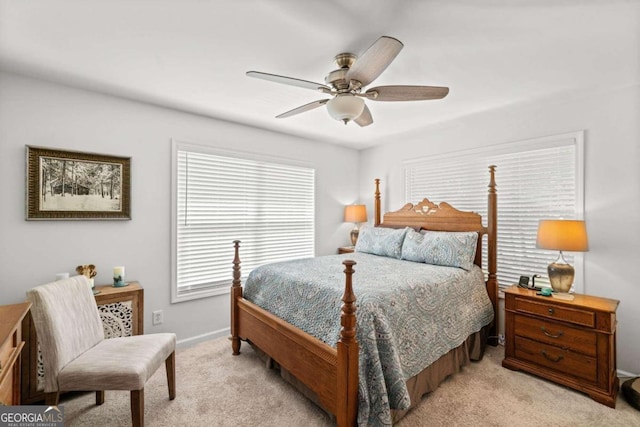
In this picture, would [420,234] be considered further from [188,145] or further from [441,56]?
[188,145]

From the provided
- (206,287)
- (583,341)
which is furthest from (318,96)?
(583,341)

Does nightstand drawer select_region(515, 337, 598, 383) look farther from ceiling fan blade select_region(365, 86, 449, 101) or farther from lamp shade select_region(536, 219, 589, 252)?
ceiling fan blade select_region(365, 86, 449, 101)

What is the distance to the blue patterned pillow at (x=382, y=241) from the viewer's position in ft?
11.2

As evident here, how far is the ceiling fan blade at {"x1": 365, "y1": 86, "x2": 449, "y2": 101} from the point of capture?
1940mm

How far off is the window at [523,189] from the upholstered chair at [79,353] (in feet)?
10.9

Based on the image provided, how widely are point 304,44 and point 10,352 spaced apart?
2168 mm

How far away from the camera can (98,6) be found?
157 cm

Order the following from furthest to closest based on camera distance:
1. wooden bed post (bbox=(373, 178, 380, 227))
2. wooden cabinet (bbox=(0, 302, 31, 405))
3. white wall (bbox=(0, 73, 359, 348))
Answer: wooden bed post (bbox=(373, 178, 380, 227)) < white wall (bbox=(0, 73, 359, 348)) < wooden cabinet (bbox=(0, 302, 31, 405))

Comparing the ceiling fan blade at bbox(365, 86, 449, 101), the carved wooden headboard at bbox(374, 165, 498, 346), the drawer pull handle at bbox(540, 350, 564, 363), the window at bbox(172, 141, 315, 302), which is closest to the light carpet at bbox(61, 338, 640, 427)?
the drawer pull handle at bbox(540, 350, 564, 363)

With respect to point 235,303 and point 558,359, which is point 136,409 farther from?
point 558,359

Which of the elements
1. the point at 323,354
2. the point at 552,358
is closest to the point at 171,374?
the point at 323,354

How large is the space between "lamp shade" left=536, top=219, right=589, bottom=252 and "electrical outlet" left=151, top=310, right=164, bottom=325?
11.6 feet

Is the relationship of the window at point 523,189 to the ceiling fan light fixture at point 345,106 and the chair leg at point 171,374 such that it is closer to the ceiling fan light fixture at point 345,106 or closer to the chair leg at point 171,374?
the ceiling fan light fixture at point 345,106

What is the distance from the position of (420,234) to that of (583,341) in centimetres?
158
